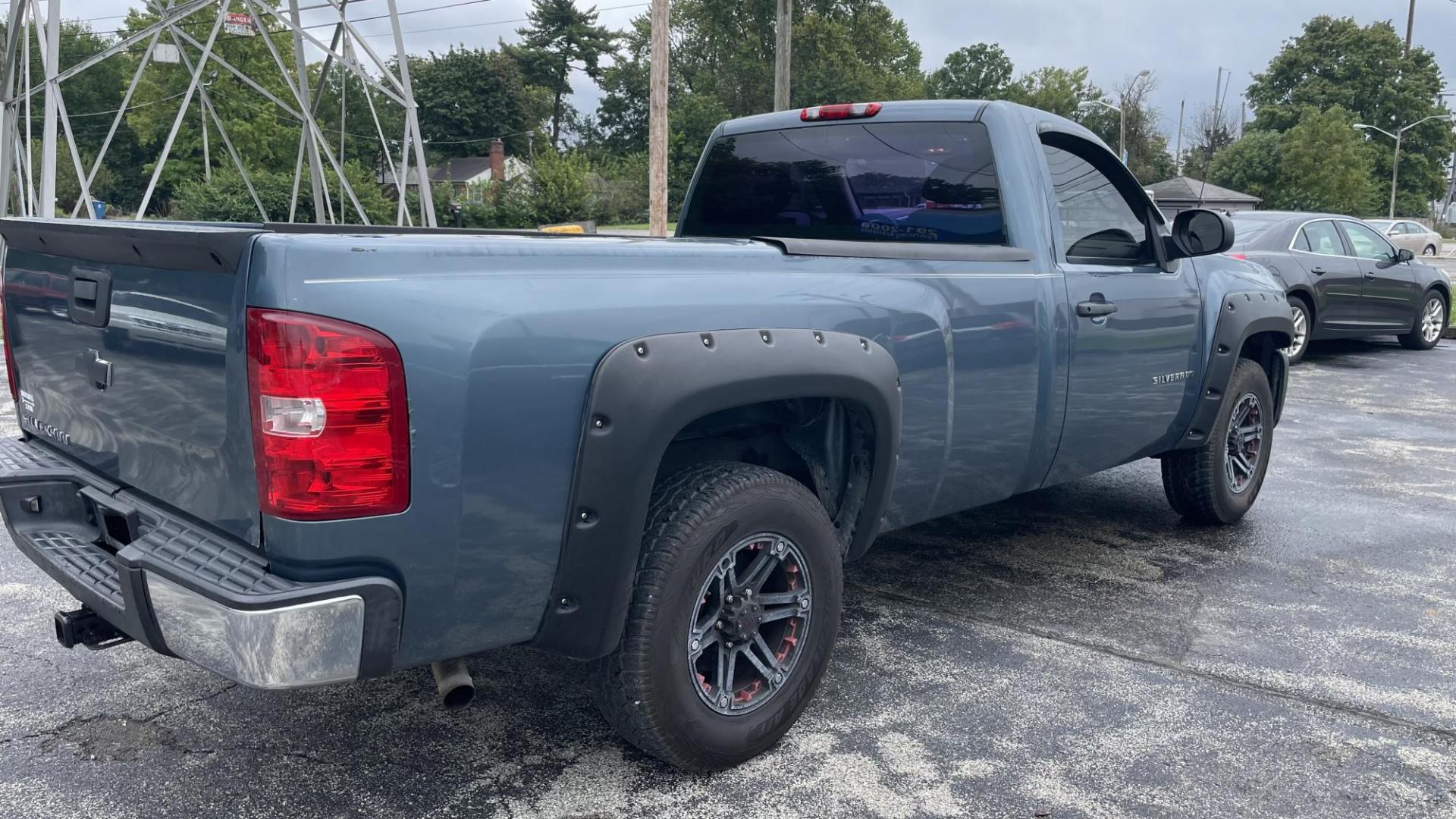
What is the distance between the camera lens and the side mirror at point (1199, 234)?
4.50m

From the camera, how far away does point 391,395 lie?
2205 mm

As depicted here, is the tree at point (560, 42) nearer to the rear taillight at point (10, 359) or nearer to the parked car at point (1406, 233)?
the parked car at point (1406, 233)

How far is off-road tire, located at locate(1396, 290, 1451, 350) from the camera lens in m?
13.4

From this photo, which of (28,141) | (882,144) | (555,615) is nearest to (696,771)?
(555,615)

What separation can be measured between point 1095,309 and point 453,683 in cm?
269

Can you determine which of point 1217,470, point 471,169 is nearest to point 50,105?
point 1217,470

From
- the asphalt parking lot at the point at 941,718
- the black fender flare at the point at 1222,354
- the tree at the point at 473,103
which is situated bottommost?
the asphalt parking lot at the point at 941,718

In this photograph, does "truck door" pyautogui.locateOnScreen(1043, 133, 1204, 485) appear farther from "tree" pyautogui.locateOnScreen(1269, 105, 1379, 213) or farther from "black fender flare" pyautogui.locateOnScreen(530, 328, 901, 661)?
"tree" pyautogui.locateOnScreen(1269, 105, 1379, 213)

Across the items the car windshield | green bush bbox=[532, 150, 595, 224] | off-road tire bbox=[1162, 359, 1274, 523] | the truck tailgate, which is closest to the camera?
the truck tailgate

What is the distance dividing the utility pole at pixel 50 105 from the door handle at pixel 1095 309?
1226 cm

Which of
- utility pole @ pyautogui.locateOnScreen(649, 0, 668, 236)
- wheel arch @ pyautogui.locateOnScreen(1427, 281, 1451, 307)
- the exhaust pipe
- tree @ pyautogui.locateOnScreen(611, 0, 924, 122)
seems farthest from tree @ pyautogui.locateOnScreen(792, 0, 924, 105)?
the exhaust pipe

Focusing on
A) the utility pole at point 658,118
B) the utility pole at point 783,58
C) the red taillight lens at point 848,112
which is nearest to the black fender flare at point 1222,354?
the red taillight lens at point 848,112

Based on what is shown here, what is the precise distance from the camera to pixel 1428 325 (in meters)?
13.7

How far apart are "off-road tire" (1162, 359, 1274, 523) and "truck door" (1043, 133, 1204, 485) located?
0.37m
